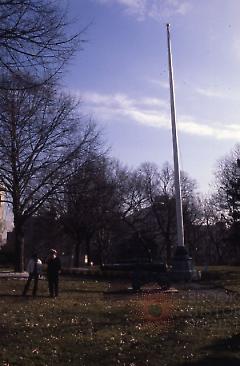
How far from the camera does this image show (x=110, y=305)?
18.0 meters

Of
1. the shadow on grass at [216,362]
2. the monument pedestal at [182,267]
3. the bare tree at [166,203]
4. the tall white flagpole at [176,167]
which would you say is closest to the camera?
the shadow on grass at [216,362]

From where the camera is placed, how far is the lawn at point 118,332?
998 centimetres

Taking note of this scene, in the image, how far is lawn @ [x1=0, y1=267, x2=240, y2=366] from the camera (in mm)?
9977

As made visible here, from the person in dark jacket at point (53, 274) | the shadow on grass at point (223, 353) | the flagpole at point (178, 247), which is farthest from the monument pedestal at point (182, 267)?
the shadow on grass at point (223, 353)

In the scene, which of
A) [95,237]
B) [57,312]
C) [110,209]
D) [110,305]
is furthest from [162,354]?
[95,237]

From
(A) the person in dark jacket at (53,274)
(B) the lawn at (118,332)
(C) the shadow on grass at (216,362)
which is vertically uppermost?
(A) the person in dark jacket at (53,274)

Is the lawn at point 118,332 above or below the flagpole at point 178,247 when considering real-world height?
below

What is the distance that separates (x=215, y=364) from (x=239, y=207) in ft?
143

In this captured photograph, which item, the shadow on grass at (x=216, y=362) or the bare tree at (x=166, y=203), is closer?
the shadow on grass at (x=216, y=362)

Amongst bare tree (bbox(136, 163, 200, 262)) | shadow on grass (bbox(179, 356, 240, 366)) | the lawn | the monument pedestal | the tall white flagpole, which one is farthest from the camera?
bare tree (bbox(136, 163, 200, 262))

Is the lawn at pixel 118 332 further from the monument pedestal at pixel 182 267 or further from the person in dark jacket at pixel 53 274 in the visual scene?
the monument pedestal at pixel 182 267

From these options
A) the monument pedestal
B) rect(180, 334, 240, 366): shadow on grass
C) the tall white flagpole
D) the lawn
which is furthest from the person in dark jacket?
the tall white flagpole

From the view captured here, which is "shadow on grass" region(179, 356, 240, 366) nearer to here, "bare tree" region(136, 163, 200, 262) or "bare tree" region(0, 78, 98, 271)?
"bare tree" region(0, 78, 98, 271)

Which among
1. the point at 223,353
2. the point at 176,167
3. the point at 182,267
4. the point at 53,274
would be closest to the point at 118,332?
the point at 223,353
